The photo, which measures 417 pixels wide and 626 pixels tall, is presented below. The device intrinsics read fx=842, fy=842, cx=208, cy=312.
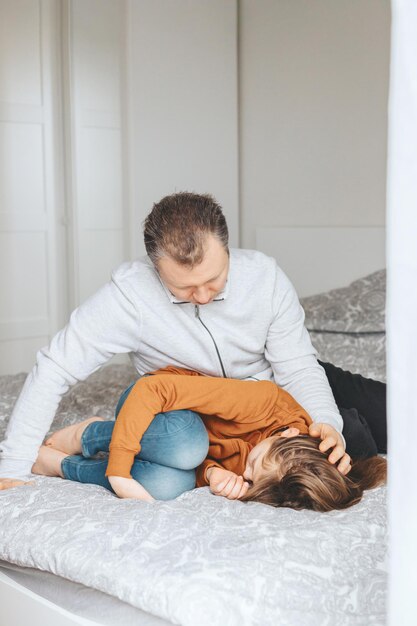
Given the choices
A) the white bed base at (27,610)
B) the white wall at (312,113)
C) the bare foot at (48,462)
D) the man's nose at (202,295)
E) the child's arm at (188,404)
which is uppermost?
the white wall at (312,113)

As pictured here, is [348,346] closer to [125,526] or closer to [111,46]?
[125,526]

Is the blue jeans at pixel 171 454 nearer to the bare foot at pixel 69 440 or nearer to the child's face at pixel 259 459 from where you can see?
the child's face at pixel 259 459

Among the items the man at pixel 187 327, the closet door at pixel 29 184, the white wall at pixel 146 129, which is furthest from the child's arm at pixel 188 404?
the closet door at pixel 29 184

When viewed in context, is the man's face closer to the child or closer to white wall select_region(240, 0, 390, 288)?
the child

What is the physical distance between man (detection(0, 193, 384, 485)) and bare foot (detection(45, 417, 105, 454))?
0.13 meters

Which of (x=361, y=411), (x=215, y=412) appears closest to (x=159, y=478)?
(x=215, y=412)

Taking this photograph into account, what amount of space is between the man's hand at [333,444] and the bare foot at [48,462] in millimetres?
533

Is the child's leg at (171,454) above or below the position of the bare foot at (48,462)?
above

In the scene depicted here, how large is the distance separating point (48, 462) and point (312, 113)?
247 cm

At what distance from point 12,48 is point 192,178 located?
1.00 metres

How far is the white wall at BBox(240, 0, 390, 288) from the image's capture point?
138 inches

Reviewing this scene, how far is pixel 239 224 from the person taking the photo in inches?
163

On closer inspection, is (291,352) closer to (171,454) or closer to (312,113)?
(171,454)

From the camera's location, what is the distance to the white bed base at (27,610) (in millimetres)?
1250
